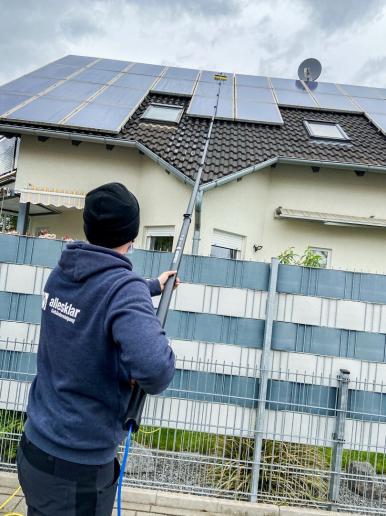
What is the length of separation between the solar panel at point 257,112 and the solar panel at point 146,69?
3.77m

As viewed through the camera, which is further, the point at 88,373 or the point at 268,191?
the point at 268,191

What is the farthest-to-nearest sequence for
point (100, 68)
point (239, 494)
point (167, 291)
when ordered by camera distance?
point (100, 68) → point (239, 494) → point (167, 291)

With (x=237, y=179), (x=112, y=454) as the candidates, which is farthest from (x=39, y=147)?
(x=112, y=454)

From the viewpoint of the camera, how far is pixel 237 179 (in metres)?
8.30

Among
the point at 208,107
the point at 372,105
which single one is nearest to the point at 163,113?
the point at 208,107

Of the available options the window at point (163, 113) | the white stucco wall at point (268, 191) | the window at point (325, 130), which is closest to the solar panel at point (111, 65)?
the window at point (163, 113)

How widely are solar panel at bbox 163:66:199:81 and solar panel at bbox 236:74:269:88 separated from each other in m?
1.48

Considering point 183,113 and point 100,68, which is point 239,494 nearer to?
point 183,113

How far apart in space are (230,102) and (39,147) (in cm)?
511

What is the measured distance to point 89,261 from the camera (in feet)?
4.92

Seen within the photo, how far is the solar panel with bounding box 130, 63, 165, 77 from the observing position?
42.8 ft

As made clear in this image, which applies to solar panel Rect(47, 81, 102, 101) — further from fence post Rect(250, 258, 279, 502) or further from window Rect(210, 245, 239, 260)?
fence post Rect(250, 258, 279, 502)

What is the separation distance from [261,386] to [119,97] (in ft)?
28.3

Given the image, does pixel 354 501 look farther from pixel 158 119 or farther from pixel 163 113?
pixel 163 113
